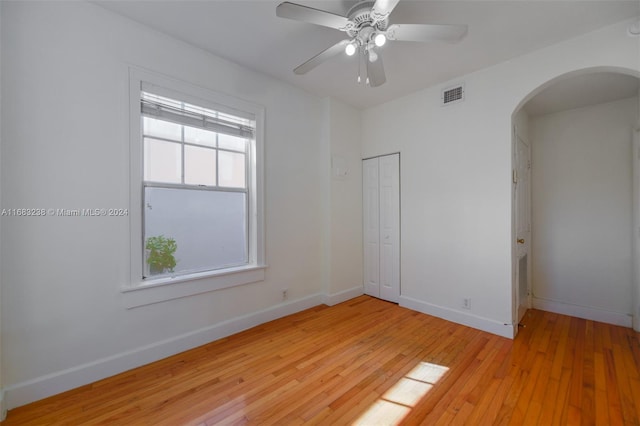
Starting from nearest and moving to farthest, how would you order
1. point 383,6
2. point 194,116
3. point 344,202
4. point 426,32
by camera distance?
point 383,6, point 426,32, point 194,116, point 344,202

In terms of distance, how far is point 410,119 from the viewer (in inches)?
139

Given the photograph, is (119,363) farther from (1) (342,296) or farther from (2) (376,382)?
(1) (342,296)

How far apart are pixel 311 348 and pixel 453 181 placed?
2.49 meters

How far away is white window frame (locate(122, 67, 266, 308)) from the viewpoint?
2.18 meters

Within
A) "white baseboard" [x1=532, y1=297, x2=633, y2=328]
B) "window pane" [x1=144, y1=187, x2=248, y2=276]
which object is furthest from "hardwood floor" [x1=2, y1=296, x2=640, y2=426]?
"window pane" [x1=144, y1=187, x2=248, y2=276]

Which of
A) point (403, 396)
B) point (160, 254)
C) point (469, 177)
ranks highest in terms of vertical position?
point (469, 177)

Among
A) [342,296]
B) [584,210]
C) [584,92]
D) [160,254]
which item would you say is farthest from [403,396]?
[584,92]

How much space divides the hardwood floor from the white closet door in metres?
1.12

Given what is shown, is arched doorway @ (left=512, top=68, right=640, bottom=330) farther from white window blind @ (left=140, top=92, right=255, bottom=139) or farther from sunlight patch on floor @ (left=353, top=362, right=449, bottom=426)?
white window blind @ (left=140, top=92, right=255, bottom=139)

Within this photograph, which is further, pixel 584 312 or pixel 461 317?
pixel 584 312

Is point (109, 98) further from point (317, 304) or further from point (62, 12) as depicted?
point (317, 304)

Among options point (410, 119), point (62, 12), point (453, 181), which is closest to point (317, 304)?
point (453, 181)

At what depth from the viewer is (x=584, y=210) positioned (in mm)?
3328

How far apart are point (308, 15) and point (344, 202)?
2.51m
